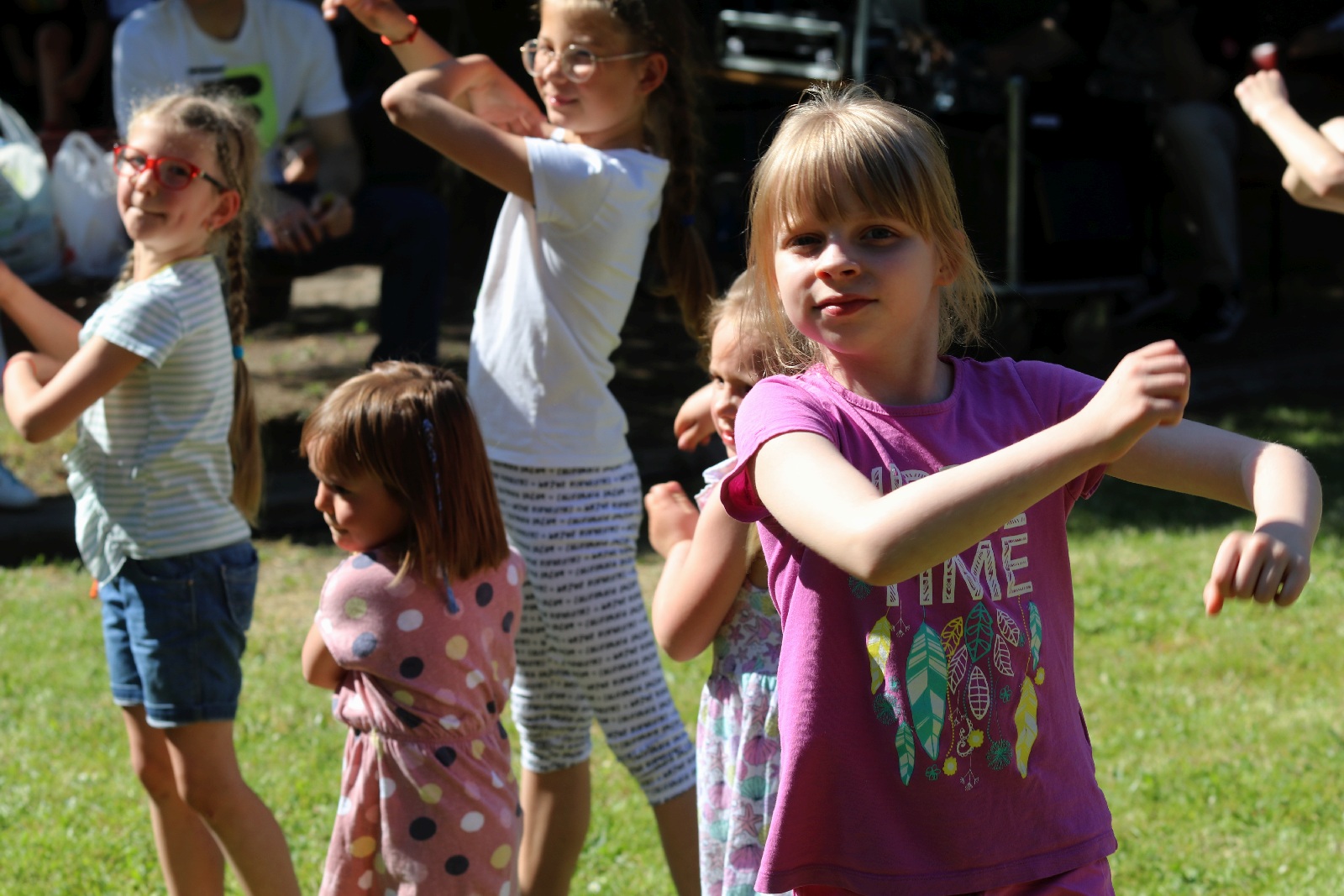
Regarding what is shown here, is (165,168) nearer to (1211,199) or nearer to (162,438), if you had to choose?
(162,438)

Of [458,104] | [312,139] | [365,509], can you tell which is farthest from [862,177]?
[312,139]

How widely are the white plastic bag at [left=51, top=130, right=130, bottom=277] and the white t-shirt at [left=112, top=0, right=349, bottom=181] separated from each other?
35 centimetres

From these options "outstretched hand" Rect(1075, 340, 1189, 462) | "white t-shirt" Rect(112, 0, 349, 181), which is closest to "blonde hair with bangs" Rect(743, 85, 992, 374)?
"outstretched hand" Rect(1075, 340, 1189, 462)

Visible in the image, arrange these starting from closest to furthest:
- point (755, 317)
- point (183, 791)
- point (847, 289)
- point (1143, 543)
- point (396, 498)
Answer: point (847, 289)
point (755, 317)
point (396, 498)
point (183, 791)
point (1143, 543)

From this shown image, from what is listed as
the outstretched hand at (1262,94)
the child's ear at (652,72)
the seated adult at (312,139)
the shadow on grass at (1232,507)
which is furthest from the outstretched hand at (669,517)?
the seated adult at (312,139)

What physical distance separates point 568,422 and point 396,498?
540mm

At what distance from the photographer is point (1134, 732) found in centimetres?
385

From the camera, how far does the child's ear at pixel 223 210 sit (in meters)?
2.89

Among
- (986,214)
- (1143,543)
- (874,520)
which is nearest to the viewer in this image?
(874,520)

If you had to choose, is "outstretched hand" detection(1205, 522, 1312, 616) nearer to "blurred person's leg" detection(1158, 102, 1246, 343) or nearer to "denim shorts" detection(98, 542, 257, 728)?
"denim shorts" detection(98, 542, 257, 728)

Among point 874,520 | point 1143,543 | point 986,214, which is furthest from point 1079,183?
point 874,520

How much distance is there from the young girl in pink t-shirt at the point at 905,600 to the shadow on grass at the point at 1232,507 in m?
3.83

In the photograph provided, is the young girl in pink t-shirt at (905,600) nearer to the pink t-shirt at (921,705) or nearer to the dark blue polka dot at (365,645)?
the pink t-shirt at (921,705)

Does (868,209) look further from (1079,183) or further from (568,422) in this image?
(1079,183)
